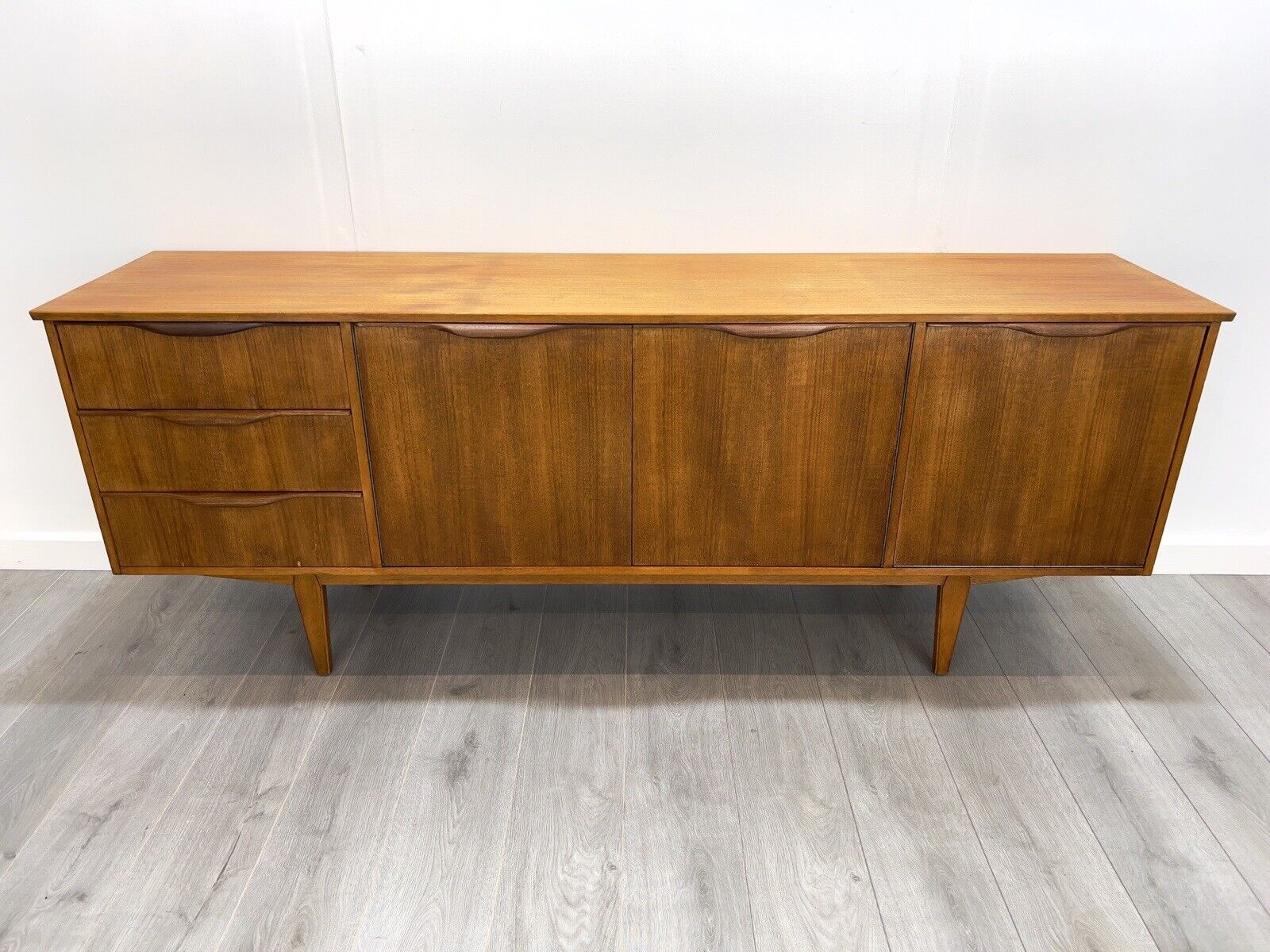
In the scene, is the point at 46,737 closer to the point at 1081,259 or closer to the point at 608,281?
the point at 608,281

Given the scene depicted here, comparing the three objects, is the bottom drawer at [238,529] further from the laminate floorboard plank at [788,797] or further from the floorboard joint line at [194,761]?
the laminate floorboard plank at [788,797]

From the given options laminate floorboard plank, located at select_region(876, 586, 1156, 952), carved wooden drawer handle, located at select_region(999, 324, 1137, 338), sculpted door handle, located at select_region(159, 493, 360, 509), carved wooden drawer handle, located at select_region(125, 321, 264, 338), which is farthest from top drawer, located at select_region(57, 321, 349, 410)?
laminate floorboard plank, located at select_region(876, 586, 1156, 952)

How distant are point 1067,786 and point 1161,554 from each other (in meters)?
0.88

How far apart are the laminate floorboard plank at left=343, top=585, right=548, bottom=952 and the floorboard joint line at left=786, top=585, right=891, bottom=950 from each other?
1.82 feet

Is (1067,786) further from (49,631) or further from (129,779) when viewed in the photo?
(49,631)

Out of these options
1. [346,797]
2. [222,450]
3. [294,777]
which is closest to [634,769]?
[346,797]

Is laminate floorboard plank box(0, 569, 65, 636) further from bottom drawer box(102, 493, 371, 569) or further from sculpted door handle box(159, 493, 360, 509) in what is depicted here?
sculpted door handle box(159, 493, 360, 509)

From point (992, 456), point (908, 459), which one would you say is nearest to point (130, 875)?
point (908, 459)

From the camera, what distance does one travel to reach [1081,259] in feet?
6.22

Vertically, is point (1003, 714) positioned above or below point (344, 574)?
below

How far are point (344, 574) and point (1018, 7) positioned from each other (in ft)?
5.50

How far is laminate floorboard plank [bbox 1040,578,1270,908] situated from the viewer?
1524mm

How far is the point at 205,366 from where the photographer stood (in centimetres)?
159

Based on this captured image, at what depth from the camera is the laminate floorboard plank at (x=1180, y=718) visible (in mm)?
1524
